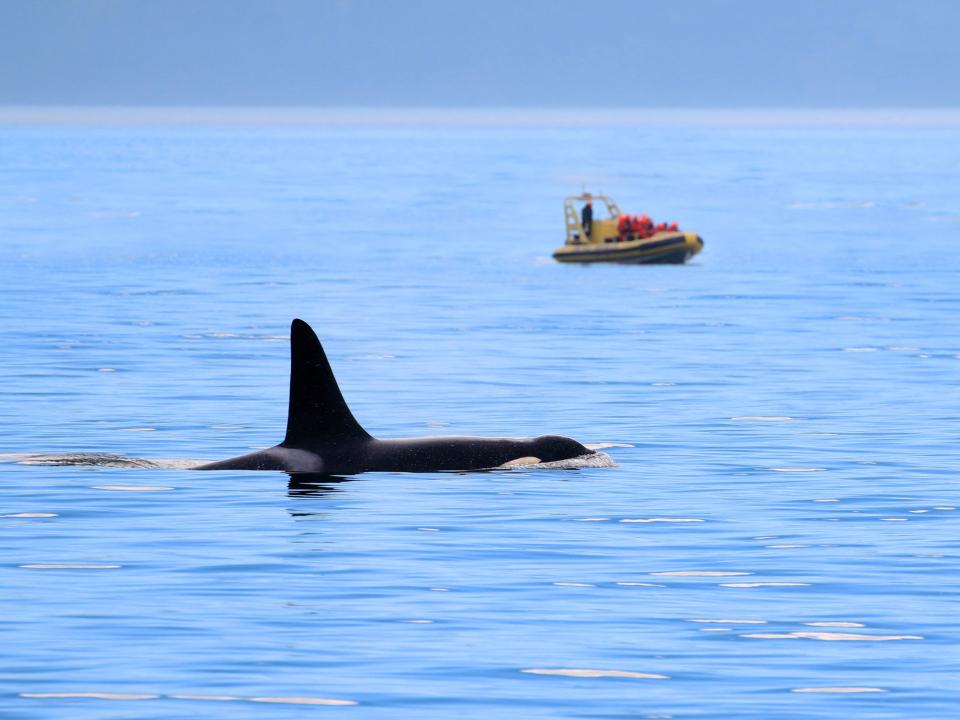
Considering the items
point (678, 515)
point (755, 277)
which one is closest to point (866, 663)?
point (678, 515)

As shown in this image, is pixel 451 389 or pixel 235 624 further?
pixel 451 389

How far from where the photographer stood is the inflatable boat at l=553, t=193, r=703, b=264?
218ft

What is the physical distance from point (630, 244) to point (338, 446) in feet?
149

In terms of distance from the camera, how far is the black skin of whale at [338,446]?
21984 millimetres

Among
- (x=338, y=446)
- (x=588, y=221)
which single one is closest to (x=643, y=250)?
(x=588, y=221)

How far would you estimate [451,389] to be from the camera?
105 feet

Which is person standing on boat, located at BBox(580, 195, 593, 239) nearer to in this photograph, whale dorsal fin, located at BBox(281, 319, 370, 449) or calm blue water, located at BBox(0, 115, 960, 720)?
calm blue water, located at BBox(0, 115, 960, 720)

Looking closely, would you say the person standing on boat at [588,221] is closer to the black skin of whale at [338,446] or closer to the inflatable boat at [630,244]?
the inflatable boat at [630,244]

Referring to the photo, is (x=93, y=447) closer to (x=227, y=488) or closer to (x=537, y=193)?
(x=227, y=488)

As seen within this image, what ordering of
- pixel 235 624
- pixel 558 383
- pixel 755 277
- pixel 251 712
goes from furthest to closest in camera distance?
pixel 755 277 → pixel 558 383 → pixel 235 624 → pixel 251 712

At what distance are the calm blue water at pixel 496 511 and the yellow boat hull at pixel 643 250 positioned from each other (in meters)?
8.41

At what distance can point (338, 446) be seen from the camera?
2270cm

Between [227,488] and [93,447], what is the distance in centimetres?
381

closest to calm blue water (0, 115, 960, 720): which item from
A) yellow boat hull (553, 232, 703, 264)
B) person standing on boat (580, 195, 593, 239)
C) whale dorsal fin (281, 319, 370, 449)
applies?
whale dorsal fin (281, 319, 370, 449)
